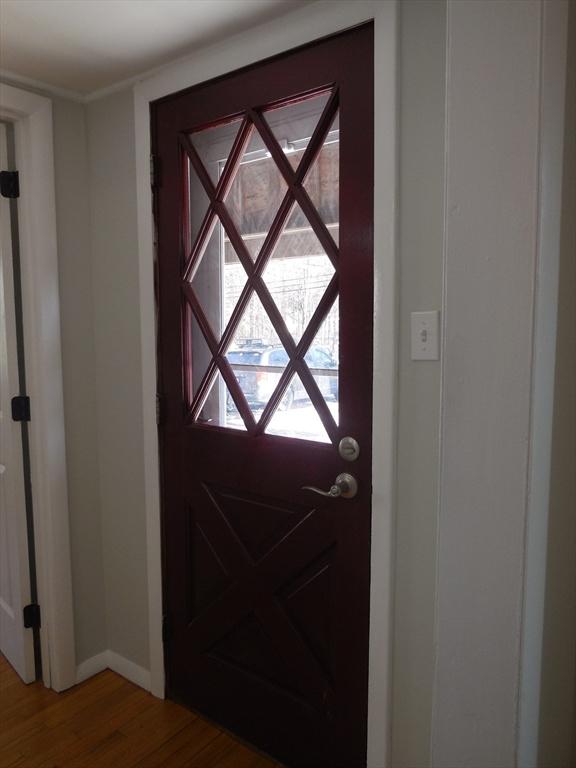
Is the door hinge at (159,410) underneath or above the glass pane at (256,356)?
underneath

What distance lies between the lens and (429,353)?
1.37 m

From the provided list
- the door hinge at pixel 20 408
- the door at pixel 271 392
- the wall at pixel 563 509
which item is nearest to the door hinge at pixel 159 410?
the door at pixel 271 392

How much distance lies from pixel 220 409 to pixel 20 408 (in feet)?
2.70

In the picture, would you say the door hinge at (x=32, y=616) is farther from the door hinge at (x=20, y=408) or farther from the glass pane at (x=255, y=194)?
the glass pane at (x=255, y=194)

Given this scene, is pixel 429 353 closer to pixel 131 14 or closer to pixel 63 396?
pixel 131 14

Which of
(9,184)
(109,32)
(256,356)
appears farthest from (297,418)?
(9,184)

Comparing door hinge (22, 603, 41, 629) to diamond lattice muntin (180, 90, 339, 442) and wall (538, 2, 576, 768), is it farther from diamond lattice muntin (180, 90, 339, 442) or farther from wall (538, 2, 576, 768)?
wall (538, 2, 576, 768)

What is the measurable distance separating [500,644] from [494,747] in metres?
0.20

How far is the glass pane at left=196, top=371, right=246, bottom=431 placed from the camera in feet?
5.96

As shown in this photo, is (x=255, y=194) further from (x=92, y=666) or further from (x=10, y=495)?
(x=92, y=666)

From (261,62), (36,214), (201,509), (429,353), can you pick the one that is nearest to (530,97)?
(429,353)

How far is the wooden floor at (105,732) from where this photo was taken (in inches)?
70.6

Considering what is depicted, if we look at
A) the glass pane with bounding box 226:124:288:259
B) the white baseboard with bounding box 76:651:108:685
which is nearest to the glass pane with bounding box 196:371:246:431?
the glass pane with bounding box 226:124:288:259

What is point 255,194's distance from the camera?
1.68m
